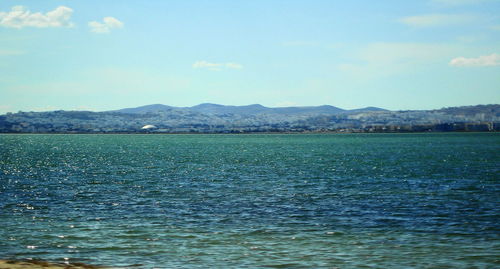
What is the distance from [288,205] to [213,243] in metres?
12.4

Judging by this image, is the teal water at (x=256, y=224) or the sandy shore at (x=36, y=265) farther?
the teal water at (x=256, y=224)

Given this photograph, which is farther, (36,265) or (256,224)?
(256,224)

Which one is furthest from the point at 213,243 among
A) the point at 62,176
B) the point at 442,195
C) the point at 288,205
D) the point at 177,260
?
the point at 62,176

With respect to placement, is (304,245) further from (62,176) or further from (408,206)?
(62,176)

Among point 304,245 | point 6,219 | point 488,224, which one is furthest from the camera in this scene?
point 6,219

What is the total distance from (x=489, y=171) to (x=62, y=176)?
157ft

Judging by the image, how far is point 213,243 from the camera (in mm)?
24109

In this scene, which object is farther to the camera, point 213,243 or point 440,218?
point 440,218

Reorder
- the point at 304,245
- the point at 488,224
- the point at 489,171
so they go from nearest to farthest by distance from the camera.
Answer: the point at 304,245 → the point at 488,224 → the point at 489,171

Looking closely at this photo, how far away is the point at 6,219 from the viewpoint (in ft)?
99.5

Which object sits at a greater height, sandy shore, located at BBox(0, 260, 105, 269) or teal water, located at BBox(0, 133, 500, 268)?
sandy shore, located at BBox(0, 260, 105, 269)

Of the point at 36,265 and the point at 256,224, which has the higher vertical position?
the point at 36,265

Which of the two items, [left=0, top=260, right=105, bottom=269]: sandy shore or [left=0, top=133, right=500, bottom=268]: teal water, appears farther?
[left=0, top=133, right=500, bottom=268]: teal water

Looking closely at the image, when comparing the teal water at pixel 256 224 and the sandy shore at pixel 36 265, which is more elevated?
the sandy shore at pixel 36 265
